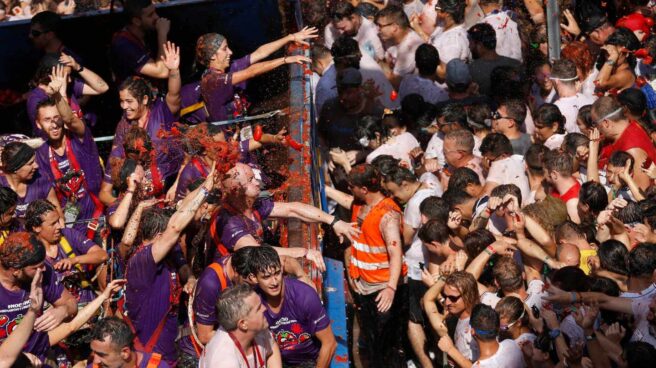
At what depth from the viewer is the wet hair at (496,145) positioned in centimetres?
762

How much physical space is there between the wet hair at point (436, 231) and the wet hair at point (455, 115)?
136cm

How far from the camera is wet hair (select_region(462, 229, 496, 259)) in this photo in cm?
688

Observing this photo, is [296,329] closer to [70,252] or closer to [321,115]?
[70,252]

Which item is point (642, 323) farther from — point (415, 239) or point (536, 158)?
point (415, 239)

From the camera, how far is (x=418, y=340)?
25.1 ft

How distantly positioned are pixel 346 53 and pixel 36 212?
3.93 meters

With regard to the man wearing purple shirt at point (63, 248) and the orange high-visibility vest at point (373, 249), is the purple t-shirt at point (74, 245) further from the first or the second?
the orange high-visibility vest at point (373, 249)

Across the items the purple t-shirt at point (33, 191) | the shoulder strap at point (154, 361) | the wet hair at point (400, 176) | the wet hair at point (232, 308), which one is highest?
the wet hair at point (232, 308)

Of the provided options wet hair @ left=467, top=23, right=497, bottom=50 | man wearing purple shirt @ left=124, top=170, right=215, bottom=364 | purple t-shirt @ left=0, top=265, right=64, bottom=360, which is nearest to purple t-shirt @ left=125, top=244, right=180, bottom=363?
man wearing purple shirt @ left=124, top=170, right=215, bottom=364

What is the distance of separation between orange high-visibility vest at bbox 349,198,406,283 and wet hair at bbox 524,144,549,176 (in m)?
1.03

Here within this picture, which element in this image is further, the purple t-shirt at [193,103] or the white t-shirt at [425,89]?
the white t-shirt at [425,89]

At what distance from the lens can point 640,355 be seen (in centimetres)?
535

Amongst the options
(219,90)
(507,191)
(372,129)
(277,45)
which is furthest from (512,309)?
(277,45)

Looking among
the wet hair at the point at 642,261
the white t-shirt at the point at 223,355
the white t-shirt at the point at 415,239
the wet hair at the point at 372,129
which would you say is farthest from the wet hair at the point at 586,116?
the white t-shirt at the point at 223,355
